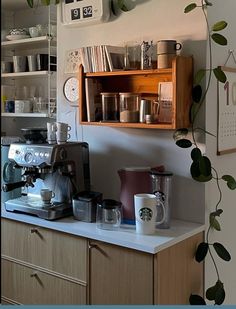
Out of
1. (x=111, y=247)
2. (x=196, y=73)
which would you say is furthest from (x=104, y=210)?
(x=196, y=73)

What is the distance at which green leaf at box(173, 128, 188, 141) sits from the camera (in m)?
2.04

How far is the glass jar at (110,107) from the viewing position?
7.40 ft

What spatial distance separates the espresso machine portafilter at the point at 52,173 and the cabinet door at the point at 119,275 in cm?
38

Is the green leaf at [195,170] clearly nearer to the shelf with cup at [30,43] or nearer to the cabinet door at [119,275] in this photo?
the cabinet door at [119,275]

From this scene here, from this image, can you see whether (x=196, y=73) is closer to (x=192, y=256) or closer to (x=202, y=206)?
(x=202, y=206)

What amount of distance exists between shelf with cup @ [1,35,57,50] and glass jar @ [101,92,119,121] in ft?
3.29

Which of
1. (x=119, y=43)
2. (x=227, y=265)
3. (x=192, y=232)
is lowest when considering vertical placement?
(x=227, y=265)

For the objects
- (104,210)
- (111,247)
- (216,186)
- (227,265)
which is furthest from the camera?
(227,265)

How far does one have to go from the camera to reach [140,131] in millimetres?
2324

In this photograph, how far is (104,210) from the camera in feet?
6.75

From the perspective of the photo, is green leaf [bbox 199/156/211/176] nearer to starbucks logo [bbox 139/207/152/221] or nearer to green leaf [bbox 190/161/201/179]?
green leaf [bbox 190/161/201/179]

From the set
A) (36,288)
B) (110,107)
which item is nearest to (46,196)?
(36,288)

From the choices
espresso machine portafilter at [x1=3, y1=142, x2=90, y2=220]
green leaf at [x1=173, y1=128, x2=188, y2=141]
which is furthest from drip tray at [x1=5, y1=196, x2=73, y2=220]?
green leaf at [x1=173, y1=128, x2=188, y2=141]

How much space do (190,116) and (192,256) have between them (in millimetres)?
713
